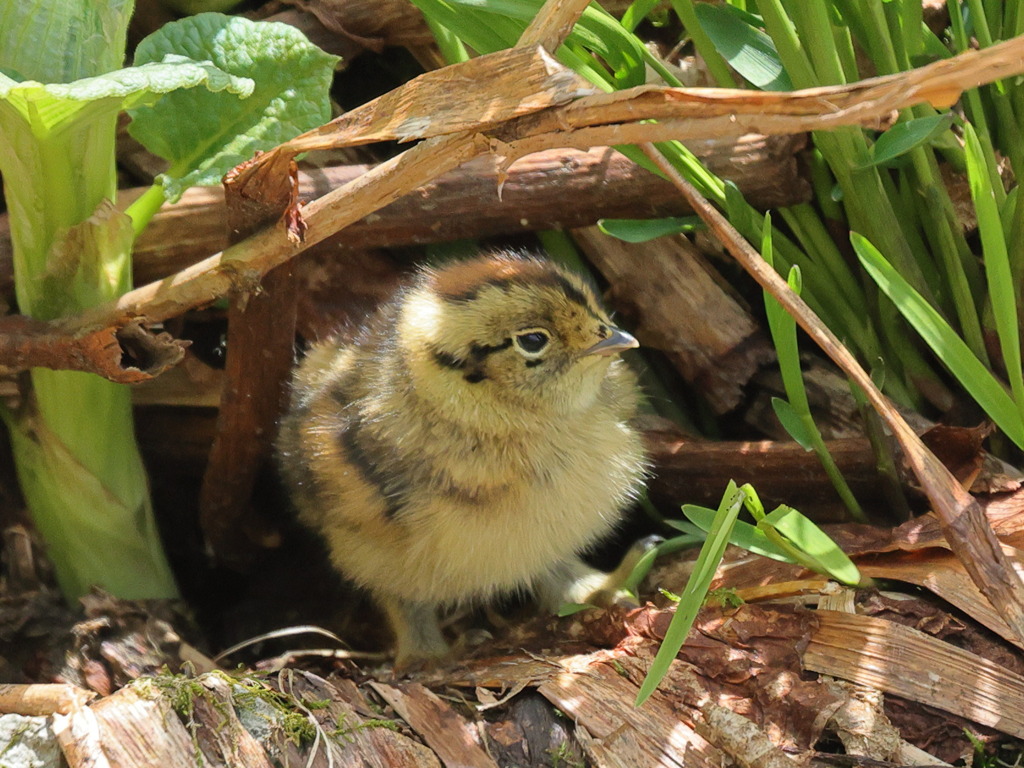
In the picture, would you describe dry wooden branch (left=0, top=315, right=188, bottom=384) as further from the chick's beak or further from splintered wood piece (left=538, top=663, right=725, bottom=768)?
splintered wood piece (left=538, top=663, right=725, bottom=768)

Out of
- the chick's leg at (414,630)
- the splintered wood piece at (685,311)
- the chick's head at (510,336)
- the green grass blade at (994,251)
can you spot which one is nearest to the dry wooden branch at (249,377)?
the chick's head at (510,336)

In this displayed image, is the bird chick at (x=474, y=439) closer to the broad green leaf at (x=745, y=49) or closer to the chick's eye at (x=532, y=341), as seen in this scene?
the chick's eye at (x=532, y=341)

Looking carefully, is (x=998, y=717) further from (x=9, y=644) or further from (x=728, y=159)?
(x=9, y=644)

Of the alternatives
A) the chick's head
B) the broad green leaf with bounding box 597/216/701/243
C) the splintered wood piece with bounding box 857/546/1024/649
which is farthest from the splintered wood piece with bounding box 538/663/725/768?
the broad green leaf with bounding box 597/216/701/243

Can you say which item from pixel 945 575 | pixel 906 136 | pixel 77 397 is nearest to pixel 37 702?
pixel 77 397

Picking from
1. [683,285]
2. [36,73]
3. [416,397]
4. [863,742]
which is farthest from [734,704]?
[36,73]

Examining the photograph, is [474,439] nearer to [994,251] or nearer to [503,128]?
[503,128]
